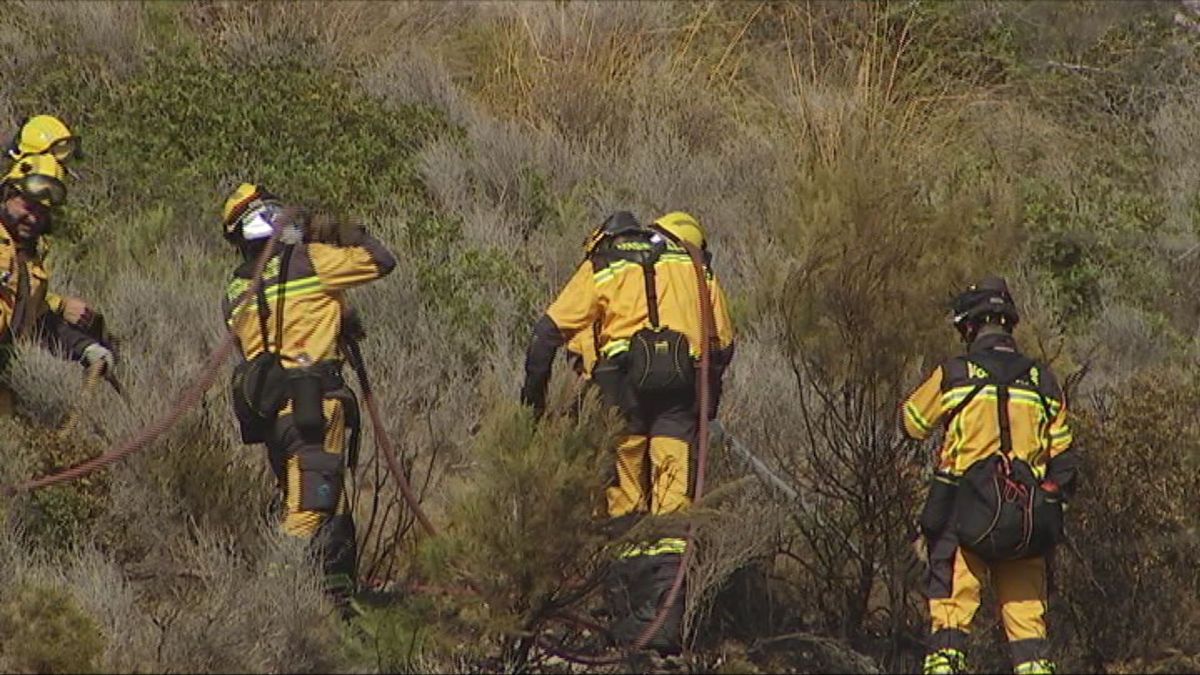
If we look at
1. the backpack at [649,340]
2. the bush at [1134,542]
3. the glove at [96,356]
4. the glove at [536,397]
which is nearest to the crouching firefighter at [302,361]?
the glove at [536,397]

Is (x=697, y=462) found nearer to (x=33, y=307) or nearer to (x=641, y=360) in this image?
(x=641, y=360)

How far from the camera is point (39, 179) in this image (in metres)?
9.11

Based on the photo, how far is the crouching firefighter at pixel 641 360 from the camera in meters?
8.36

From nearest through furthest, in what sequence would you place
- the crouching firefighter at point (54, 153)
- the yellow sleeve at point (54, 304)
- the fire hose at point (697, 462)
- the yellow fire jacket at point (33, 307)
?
the fire hose at point (697, 462)
the yellow fire jacket at point (33, 307)
the crouching firefighter at point (54, 153)
the yellow sleeve at point (54, 304)

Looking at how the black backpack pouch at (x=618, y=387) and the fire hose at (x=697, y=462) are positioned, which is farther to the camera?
the black backpack pouch at (x=618, y=387)

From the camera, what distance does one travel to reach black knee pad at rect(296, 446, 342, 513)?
8.38m

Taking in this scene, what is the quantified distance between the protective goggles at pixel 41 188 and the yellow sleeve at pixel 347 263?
1.34m

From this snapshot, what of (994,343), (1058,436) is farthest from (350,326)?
(1058,436)

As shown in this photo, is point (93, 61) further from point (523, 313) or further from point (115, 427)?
point (115, 427)

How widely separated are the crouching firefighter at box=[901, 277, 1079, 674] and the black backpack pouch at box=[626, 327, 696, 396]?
92cm

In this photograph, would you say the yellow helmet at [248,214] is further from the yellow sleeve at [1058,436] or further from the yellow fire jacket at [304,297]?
the yellow sleeve at [1058,436]

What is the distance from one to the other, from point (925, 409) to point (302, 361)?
97.5 inches

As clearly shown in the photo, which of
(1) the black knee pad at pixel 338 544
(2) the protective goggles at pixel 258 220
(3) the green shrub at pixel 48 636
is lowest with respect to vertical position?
(3) the green shrub at pixel 48 636

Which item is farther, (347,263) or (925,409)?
(347,263)
